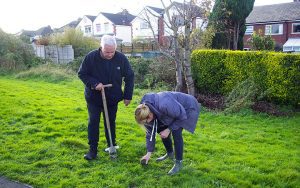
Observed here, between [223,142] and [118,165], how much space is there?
2.32 metres

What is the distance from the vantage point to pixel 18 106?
360 inches

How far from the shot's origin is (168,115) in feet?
14.3

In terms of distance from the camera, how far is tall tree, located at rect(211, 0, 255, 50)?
15828 mm

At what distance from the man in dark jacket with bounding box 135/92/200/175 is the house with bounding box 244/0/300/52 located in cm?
3218

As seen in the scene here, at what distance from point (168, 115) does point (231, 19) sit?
519 inches

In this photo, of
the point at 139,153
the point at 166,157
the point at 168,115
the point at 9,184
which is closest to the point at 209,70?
the point at 139,153

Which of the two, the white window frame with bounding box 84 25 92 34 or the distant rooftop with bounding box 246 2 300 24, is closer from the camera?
the distant rooftop with bounding box 246 2 300 24

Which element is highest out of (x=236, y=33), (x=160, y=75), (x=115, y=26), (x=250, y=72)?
(x=115, y=26)

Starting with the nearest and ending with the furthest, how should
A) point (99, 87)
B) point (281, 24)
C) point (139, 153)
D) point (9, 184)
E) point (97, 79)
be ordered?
1. point (9, 184)
2. point (99, 87)
3. point (97, 79)
4. point (139, 153)
5. point (281, 24)

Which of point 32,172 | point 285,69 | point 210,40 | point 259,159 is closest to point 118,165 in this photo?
point 32,172

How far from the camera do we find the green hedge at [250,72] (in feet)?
31.7

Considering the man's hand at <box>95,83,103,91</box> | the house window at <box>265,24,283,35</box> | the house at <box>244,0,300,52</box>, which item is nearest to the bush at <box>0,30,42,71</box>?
the man's hand at <box>95,83,103,91</box>

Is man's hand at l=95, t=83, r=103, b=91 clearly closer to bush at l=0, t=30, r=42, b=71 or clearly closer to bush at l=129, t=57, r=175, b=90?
bush at l=129, t=57, r=175, b=90

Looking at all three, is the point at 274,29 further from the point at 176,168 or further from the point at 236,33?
the point at 176,168
